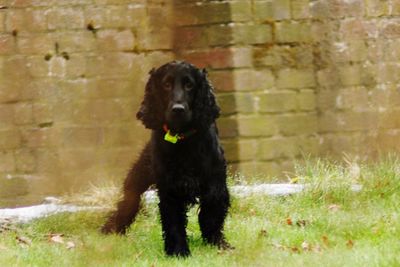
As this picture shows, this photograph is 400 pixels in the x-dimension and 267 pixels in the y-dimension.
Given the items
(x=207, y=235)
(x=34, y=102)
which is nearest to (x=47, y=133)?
(x=34, y=102)

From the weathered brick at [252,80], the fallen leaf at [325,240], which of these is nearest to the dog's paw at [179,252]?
the fallen leaf at [325,240]

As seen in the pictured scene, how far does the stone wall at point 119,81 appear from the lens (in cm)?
964

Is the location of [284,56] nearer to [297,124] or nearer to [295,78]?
[295,78]

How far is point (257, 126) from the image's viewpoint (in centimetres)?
961

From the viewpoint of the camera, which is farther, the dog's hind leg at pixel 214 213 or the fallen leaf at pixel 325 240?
the fallen leaf at pixel 325 240

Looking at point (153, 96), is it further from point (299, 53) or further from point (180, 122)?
point (299, 53)

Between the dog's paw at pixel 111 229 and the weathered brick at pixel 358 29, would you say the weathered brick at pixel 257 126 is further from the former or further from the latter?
the dog's paw at pixel 111 229

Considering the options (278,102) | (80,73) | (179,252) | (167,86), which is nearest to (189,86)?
(167,86)

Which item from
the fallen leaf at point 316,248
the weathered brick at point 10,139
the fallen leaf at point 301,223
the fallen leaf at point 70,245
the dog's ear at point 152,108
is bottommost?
the fallen leaf at point 301,223

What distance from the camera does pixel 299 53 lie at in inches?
383

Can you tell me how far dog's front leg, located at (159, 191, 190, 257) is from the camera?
6.28 m

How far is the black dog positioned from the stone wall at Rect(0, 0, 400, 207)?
3.18 meters

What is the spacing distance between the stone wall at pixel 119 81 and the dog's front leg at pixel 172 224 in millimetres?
3344

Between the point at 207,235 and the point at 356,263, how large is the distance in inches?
51.3
